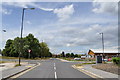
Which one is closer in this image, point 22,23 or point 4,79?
point 4,79

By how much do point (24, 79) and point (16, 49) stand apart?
69.6 metres

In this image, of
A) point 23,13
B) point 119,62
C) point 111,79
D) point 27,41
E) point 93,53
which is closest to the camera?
point 111,79

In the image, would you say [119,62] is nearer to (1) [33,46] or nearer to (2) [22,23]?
(2) [22,23]

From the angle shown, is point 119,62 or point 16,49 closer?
point 119,62

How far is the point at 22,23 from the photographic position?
3067 centimetres

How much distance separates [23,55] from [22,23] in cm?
5294

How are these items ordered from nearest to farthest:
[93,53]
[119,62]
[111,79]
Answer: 1. [111,79]
2. [119,62]
3. [93,53]

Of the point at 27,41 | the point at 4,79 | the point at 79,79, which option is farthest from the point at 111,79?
the point at 27,41

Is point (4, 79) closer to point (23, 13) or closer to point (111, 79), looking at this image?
point (111, 79)

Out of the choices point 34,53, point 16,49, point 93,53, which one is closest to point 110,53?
point 93,53

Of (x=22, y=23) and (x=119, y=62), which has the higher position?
(x=22, y=23)

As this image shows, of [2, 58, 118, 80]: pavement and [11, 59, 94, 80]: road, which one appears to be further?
[11, 59, 94, 80]: road

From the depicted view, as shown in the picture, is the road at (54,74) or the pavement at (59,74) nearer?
the pavement at (59,74)

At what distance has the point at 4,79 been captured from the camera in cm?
1266
